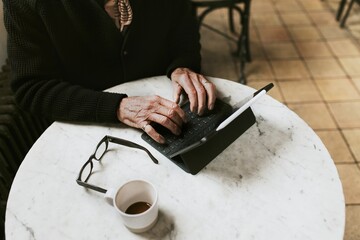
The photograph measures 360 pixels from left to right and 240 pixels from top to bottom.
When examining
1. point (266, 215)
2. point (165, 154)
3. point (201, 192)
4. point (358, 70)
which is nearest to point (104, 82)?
point (165, 154)

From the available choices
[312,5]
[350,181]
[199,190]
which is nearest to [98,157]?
[199,190]

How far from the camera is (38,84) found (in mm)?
1015

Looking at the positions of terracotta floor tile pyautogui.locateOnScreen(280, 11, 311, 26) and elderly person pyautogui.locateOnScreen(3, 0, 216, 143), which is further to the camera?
terracotta floor tile pyautogui.locateOnScreen(280, 11, 311, 26)

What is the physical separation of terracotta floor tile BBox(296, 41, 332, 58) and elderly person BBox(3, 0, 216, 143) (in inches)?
62.8

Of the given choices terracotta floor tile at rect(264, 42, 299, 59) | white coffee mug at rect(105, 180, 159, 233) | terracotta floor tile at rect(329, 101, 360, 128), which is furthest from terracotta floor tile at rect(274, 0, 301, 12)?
white coffee mug at rect(105, 180, 159, 233)

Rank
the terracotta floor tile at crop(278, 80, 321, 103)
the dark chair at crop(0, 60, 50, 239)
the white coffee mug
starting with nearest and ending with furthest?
the white coffee mug < the dark chair at crop(0, 60, 50, 239) < the terracotta floor tile at crop(278, 80, 321, 103)

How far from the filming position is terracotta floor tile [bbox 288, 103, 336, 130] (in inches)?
79.6

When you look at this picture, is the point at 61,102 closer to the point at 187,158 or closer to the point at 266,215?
the point at 187,158

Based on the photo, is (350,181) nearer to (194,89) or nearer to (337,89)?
(337,89)

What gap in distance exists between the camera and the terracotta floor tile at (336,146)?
71.8 inches

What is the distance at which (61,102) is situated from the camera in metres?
0.99

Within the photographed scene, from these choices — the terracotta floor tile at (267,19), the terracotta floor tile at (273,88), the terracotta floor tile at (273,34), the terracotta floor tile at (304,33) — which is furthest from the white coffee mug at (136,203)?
the terracotta floor tile at (267,19)

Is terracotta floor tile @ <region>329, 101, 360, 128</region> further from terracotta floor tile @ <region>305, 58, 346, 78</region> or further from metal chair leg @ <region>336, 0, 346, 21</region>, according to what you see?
metal chair leg @ <region>336, 0, 346, 21</region>

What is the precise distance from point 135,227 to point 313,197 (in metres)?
0.43
